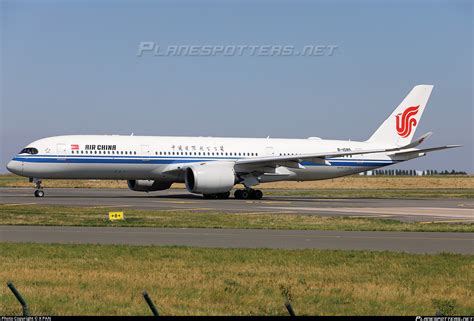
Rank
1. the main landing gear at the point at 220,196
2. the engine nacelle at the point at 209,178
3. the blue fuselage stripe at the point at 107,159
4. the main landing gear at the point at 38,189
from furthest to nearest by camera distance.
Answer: the main landing gear at the point at 220,196 < the engine nacelle at the point at 209,178 < the main landing gear at the point at 38,189 < the blue fuselage stripe at the point at 107,159

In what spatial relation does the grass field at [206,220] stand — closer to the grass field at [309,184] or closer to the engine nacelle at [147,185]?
the engine nacelle at [147,185]

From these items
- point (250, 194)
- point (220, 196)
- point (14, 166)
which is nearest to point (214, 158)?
point (220, 196)

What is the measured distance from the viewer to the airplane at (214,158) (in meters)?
46.5

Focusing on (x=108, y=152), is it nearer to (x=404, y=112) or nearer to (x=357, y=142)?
(x=357, y=142)

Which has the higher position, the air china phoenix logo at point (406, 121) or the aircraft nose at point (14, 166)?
the air china phoenix logo at point (406, 121)

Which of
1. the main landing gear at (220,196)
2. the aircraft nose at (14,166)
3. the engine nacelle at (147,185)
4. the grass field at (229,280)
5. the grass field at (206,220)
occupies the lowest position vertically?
the grass field at (229,280)

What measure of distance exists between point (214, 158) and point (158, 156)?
4161mm

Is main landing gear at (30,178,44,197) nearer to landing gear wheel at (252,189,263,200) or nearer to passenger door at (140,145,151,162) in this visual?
passenger door at (140,145,151,162)

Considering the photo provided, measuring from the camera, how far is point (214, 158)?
2014 inches

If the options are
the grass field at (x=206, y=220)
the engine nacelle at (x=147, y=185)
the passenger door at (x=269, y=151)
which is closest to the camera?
the grass field at (x=206, y=220)

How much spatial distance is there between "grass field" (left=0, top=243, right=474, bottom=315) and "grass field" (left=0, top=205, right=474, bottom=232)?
7955 mm

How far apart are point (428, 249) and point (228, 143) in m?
32.5

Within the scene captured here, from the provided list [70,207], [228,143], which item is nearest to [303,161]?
[228,143]

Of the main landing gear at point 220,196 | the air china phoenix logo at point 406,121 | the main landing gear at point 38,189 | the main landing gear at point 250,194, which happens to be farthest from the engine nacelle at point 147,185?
the air china phoenix logo at point 406,121
